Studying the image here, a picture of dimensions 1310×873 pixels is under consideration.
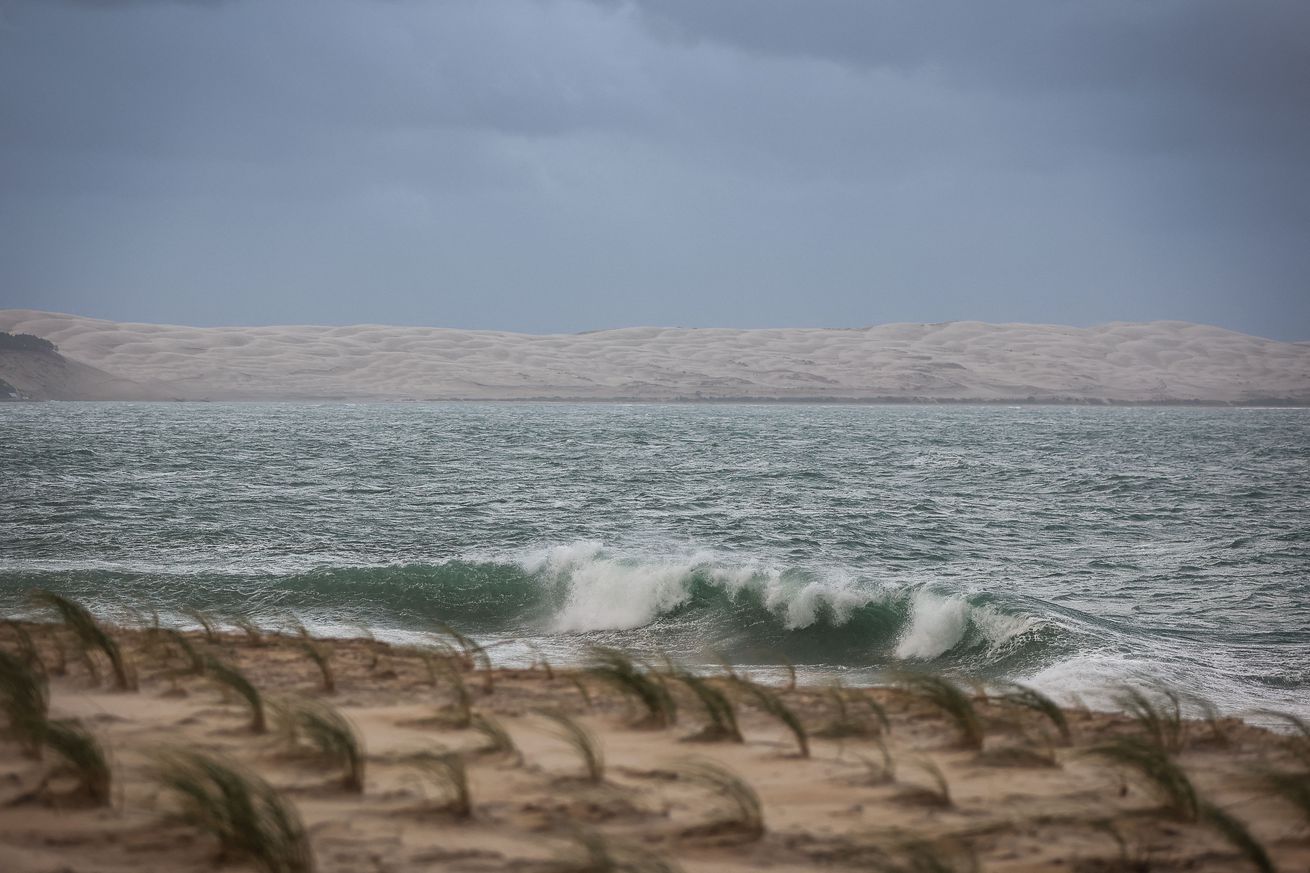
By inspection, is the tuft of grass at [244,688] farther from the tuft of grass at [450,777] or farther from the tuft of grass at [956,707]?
the tuft of grass at [956,707]

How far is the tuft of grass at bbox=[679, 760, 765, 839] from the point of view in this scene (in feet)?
14.6

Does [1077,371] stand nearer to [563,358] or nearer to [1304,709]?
[563,358]

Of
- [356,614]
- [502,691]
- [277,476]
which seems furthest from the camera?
[277,476]

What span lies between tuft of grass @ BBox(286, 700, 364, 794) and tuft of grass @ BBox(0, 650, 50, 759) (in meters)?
1.16

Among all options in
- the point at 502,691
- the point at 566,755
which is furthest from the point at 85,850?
the point at 502,691

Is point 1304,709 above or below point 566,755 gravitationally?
below

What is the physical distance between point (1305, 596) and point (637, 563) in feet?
34.3

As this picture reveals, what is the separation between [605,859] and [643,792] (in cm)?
130

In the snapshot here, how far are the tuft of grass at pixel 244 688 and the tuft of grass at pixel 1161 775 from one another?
14.6 ft

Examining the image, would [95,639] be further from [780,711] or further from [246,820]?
[780,711]

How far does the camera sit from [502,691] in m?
7.10

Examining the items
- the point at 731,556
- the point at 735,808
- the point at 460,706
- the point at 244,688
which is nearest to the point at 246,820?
the point at 735,808

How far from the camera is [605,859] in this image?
143 inches

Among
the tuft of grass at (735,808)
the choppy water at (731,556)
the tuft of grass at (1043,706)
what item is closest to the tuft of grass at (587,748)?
the tuft of grass at (735,808)
